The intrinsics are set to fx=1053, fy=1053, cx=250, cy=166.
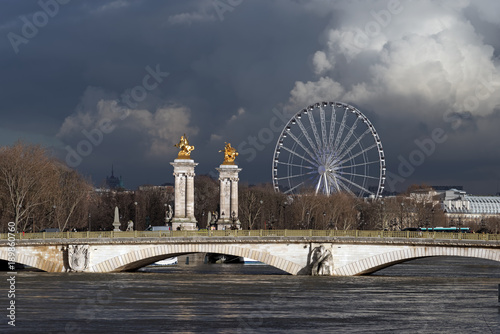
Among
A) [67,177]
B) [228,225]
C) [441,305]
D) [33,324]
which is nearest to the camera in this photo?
[33,324]

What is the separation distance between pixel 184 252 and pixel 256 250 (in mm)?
5552

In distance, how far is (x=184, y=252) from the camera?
75.8m

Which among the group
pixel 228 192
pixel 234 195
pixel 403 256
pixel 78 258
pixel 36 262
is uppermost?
pixel 228 192

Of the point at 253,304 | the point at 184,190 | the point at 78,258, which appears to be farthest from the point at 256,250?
the point at 184,190

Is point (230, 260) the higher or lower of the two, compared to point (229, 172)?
lower

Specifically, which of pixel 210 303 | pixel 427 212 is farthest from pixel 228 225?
pixel 427 212

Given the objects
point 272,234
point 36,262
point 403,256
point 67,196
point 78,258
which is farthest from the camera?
point 67,196

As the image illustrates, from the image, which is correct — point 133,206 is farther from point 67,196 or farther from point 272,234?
point 272,234

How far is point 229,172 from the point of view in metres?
106

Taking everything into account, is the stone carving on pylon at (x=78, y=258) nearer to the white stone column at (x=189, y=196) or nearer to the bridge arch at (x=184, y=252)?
the bridge arch at (x=184, y=252)

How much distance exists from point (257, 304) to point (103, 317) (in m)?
9.28

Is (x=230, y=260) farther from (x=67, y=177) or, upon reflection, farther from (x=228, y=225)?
(x=67, y=177)

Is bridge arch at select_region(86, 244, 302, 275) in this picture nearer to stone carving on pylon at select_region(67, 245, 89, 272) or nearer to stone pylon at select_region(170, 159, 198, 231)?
stone carving on pylon at select_region(67, 245, 89, 272)

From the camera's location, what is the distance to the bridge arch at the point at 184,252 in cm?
7319
